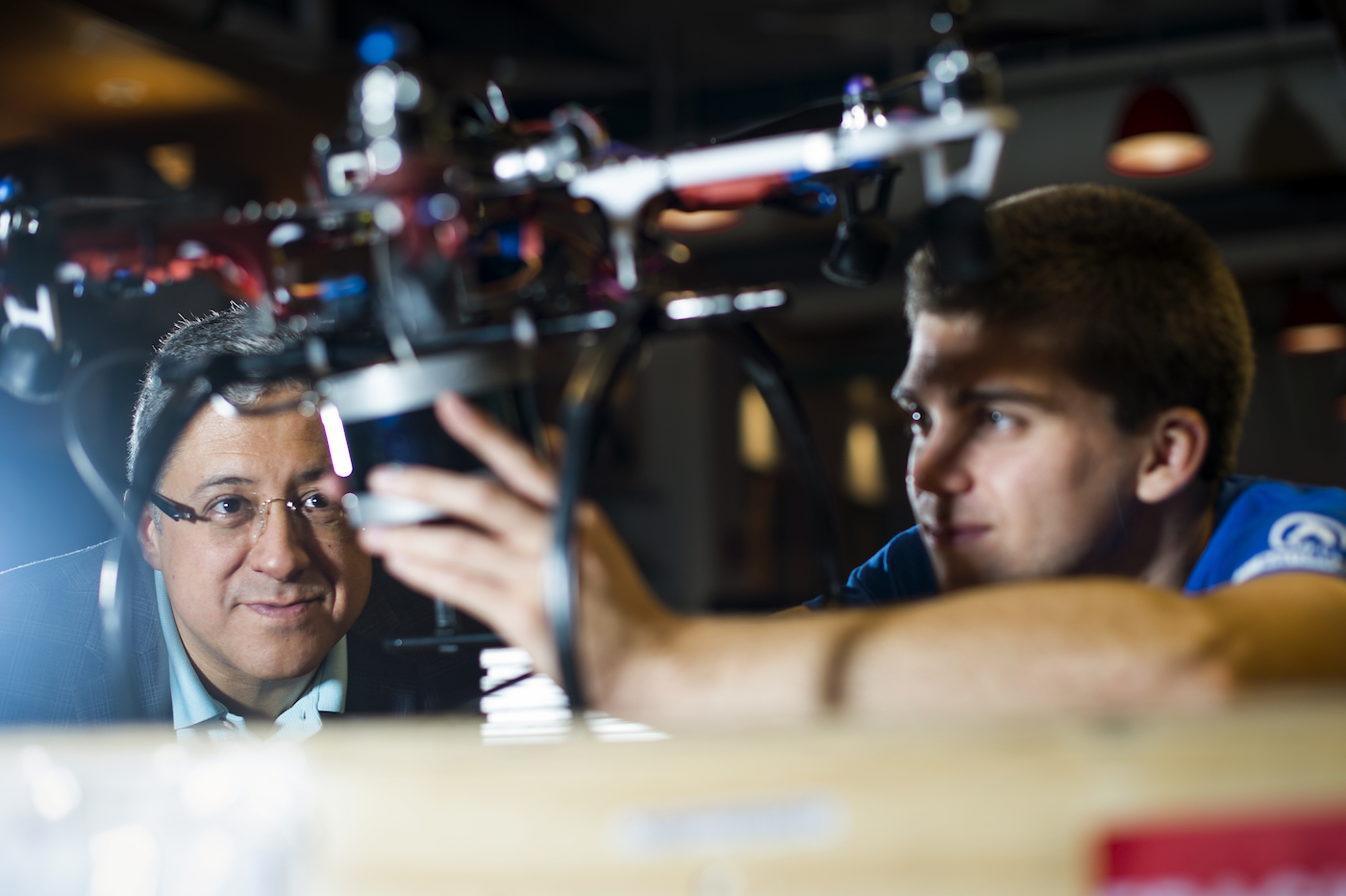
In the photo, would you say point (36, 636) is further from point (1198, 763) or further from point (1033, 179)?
point (1033, 179)

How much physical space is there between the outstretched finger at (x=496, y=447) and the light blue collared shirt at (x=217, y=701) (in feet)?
2.85

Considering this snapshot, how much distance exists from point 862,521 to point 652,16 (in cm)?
456

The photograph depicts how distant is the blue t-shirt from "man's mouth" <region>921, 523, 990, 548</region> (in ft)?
0.37

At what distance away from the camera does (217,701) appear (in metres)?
1.47

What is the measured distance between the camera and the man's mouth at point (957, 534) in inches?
41.0

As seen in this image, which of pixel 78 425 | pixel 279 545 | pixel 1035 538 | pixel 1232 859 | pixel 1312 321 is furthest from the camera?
pixel 1312 321

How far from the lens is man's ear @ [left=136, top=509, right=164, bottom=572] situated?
1.44m

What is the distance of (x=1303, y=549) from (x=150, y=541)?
1.31 m

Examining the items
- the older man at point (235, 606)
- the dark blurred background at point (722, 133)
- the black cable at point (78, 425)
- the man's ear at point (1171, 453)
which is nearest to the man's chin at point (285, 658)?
the older man at point (235, 606)

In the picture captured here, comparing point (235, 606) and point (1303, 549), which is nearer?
point (1303, 549)

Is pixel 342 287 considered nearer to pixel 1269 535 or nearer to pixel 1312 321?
pixel 1269 535

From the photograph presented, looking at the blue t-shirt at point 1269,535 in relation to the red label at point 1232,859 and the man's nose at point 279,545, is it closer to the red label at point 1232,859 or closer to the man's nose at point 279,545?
the red label at point 1232,859

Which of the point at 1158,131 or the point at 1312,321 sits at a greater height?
the point at 1158,131

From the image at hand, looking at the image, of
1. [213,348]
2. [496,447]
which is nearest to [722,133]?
[213,348]
